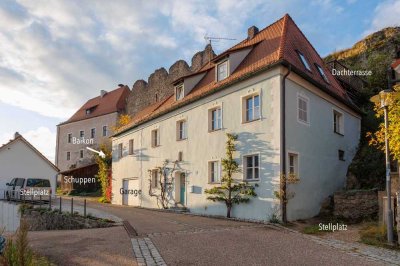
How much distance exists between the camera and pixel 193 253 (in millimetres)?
8492

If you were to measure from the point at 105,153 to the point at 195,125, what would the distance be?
22056mm

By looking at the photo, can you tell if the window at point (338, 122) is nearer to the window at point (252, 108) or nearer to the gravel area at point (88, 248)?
the window at point (252, 108)

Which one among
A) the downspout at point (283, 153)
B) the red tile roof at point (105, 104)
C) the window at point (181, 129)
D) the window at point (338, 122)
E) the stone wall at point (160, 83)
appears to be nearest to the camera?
the downspout at point (283, 153)

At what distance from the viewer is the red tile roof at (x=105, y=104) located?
50875 millimetres

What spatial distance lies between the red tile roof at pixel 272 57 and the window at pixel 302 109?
37.0 inches

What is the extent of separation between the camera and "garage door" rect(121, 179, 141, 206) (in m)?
26.2

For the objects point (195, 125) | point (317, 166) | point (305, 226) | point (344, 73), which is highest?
point (344, 73)

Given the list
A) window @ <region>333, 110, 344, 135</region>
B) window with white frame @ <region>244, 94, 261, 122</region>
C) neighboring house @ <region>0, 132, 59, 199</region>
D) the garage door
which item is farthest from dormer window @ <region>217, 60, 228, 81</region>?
neighboring house @ <region>0, 132, 59, 199</region>

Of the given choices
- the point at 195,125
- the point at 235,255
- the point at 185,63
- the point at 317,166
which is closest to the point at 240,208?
the point at 317,166

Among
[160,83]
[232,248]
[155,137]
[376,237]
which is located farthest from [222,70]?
[160,83]

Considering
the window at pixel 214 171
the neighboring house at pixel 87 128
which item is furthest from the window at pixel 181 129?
the neighboring house at pixel 87 128

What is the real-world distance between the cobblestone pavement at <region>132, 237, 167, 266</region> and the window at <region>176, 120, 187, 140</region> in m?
11.4

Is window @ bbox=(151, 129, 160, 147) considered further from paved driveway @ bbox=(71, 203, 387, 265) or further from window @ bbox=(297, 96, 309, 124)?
paved driveway @ bbox=(71, 203, 387, 265)

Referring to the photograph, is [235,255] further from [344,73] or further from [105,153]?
[105,153]
